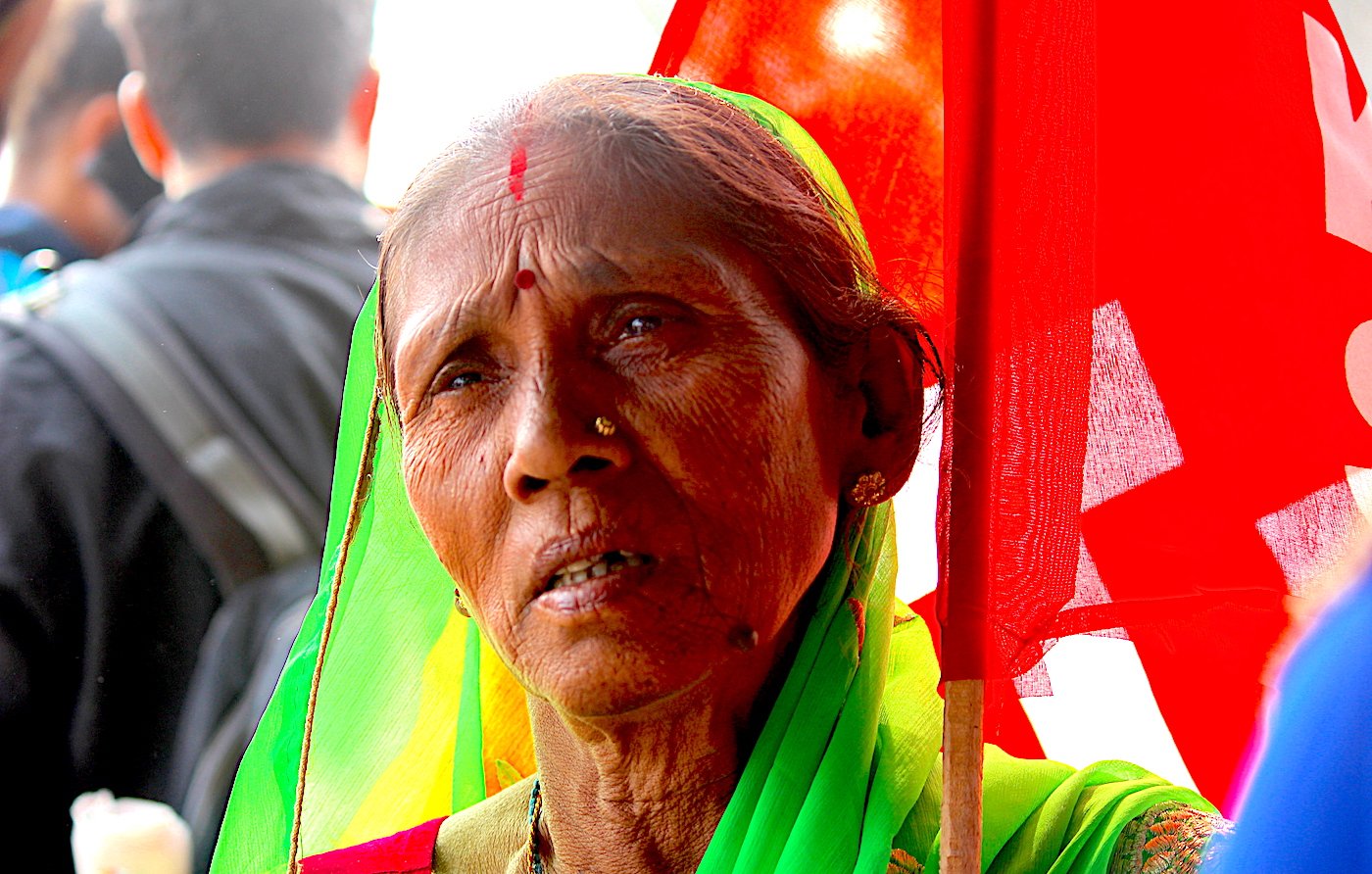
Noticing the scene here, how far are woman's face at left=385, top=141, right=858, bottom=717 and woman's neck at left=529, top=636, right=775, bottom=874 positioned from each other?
59 mm

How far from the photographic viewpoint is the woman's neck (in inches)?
60.5

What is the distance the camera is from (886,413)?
1592 mm

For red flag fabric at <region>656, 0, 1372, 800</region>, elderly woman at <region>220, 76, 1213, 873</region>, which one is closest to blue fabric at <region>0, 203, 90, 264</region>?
elderly woman at <region>220, 76, 1213, 873</region>

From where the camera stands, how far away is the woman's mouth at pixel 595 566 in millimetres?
1362

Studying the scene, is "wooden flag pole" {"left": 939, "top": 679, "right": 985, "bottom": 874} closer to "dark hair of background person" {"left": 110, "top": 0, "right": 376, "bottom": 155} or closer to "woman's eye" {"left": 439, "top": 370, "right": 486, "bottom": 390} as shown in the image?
"woman's eye" {"left": 439, "top": 370, "right": 486, "bottom": 390}

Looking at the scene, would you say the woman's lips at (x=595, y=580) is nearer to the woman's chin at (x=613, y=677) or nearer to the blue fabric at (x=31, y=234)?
the woman's chin at (x=613, y=677)

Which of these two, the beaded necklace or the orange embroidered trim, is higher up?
the orange embroidered trim

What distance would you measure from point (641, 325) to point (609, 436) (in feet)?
0.46

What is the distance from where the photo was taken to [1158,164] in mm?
1387

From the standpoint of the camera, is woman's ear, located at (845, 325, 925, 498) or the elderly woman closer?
the elderly woman

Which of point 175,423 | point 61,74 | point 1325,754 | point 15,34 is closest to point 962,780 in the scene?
point 1325,754

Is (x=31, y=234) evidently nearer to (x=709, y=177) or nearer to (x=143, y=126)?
(x=143, y=126)

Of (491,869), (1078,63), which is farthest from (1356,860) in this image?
(491,869)

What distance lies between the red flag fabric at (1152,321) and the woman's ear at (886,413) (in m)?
0.20
